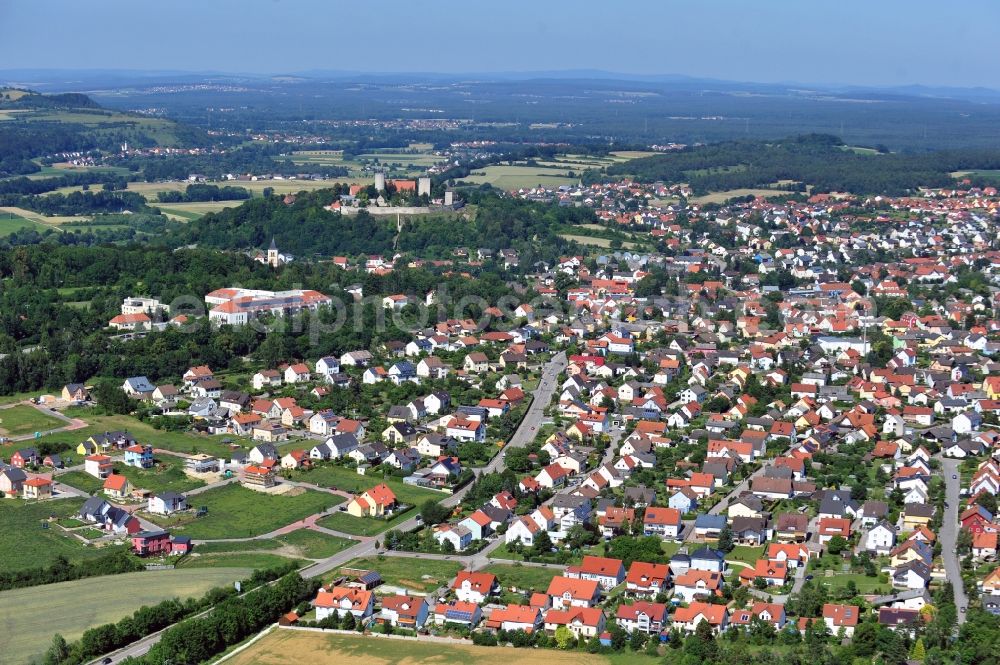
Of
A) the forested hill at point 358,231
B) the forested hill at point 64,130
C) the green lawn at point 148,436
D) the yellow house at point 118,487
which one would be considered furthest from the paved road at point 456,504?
the forested hill at point 64,130

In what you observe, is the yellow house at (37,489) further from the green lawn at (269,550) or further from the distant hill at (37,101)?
the distant hill at (37,101)

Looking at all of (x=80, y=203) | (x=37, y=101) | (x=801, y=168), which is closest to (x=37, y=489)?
(x=80, y=203)

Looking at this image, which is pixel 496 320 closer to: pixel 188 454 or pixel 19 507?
pixel 188 454

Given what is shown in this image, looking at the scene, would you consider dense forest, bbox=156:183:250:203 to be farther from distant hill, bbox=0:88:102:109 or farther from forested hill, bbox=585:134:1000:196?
distant hill, bbox=0:88:102:109

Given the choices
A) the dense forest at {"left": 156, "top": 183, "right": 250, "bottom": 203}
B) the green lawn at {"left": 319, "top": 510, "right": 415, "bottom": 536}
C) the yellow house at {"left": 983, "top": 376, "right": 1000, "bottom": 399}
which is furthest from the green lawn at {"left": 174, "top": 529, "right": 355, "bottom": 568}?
the dense forest at {"left": 156, "top": 183, "right": 250, "bottom": 203}

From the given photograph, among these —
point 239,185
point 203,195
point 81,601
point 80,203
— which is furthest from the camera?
point 239,185

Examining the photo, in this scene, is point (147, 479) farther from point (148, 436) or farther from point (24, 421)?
point (24, 421)
